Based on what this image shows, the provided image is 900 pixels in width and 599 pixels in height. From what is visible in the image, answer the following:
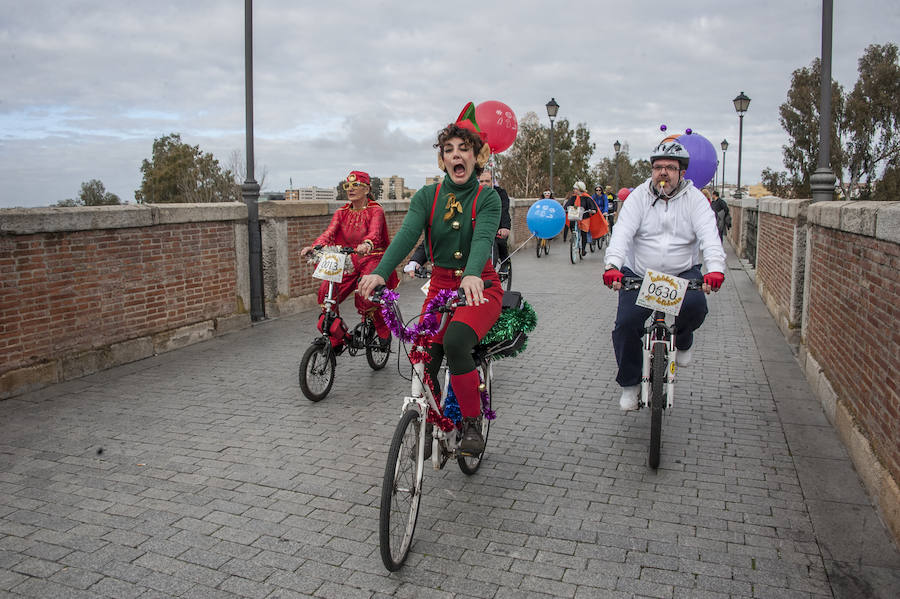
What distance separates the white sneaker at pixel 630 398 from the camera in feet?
17.7

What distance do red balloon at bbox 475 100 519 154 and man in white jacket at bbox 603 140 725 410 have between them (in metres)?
5.13

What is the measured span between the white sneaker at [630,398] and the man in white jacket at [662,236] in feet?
0.33

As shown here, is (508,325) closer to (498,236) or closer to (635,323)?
(635,323)

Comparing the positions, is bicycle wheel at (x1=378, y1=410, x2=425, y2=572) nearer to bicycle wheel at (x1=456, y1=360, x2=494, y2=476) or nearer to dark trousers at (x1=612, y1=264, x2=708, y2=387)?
bicycle wheel at (x1=456, y1=360, x2=494, y2=476)

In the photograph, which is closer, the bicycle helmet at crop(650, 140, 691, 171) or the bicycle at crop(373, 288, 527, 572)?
the bicycle at crop(373, 288, 527, 572)

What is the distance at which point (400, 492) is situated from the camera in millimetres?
3455

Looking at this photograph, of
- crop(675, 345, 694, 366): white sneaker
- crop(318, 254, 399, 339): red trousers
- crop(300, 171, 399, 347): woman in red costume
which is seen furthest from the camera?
crop(300, 171, 399, 347): woman in red costume

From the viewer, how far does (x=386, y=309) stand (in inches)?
154

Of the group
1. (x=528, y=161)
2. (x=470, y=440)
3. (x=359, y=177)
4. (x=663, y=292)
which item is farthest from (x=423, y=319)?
(x=528, y=161)

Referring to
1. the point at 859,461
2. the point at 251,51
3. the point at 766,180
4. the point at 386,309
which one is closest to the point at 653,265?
the point at 859,461

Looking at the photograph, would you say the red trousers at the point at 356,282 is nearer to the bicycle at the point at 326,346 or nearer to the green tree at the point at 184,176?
the bicycle at the point at 326,346

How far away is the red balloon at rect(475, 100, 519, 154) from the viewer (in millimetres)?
10117

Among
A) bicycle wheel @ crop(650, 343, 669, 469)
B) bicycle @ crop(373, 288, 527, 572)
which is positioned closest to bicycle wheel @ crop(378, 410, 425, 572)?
bicycle @ crop(373, 288, 527, 572)

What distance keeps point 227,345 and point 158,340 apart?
0.85 metres
